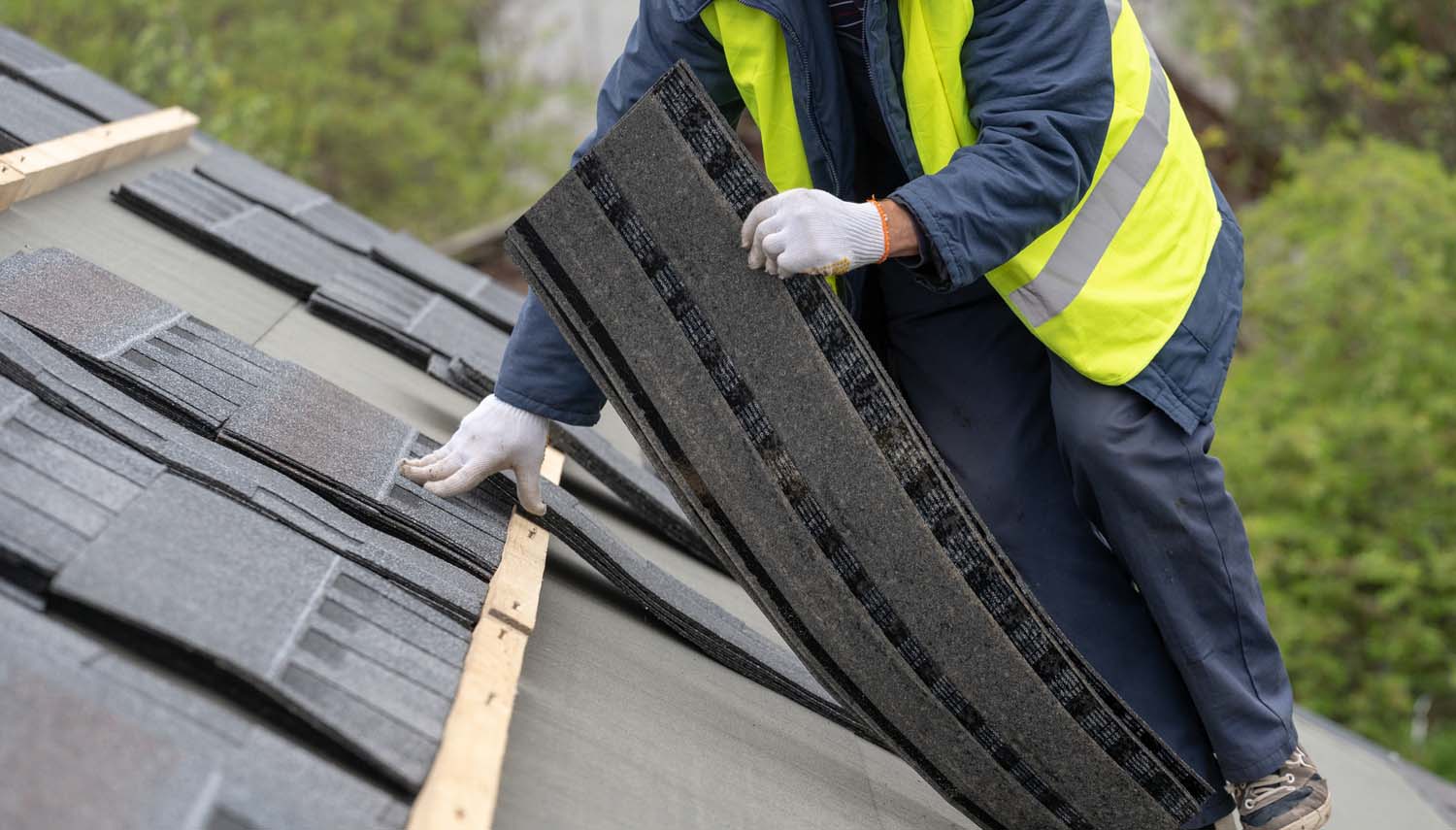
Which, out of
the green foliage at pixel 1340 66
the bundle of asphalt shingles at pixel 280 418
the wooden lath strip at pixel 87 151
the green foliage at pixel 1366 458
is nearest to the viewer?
the bundle of asphalt shingles at pixel 280 418

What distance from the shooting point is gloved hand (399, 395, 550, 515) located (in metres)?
2.21

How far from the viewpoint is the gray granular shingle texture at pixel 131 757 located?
110 centimetres

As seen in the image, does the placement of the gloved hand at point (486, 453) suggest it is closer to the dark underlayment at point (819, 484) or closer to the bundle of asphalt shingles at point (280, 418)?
the bundle of asphalt shingles at point (280, 418)

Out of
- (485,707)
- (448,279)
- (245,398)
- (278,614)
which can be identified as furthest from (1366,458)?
(278,614)

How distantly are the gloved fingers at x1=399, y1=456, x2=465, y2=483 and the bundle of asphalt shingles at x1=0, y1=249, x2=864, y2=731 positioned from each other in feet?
0.06

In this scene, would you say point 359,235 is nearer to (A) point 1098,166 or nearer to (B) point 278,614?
(A) point 1098,166

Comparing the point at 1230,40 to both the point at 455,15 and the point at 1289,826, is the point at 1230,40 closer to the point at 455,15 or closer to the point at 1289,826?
the point at 455,15

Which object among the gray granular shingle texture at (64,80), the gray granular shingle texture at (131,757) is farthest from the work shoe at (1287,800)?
the gray granular shingle texture at (64,80)

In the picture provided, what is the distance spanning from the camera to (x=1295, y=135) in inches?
442

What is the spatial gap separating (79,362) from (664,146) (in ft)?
2.98

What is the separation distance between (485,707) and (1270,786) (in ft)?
4.55

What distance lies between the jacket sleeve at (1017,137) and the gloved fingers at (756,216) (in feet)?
0.60

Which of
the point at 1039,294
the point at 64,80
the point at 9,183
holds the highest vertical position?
the point at 64,80

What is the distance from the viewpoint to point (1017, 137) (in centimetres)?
196
